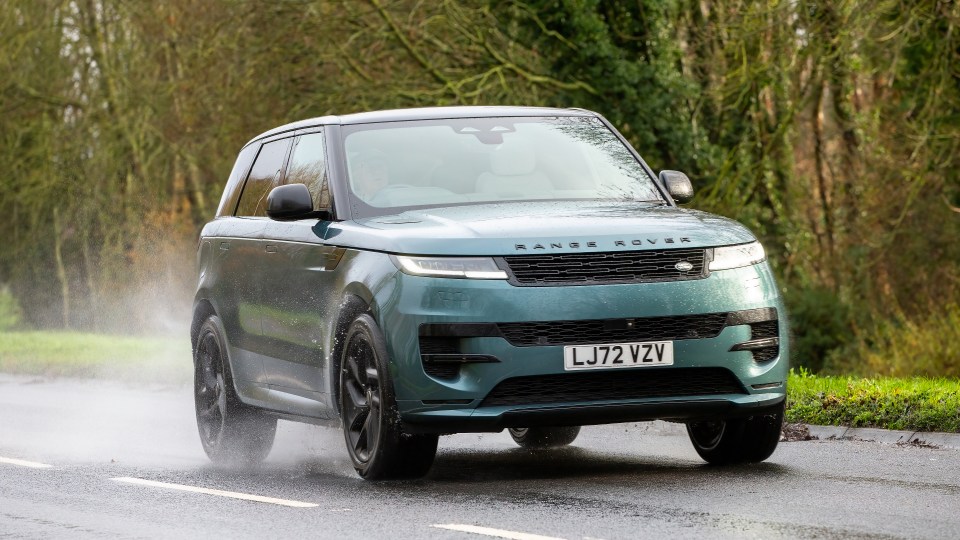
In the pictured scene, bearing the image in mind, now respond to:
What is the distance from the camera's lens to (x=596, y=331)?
27.3 ft

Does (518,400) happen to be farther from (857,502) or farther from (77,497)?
(77,497)

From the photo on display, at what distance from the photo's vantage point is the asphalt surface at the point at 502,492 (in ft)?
23.8

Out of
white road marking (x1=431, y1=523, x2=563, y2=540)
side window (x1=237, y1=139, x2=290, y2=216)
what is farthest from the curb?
white road marking (x1=431, y1=523, x2=563, y2=540)

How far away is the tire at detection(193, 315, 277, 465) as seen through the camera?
1105 cm

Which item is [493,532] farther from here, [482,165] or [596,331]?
[482,165]

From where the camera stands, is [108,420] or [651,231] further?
[108,420]

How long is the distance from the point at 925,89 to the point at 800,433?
14.6 m

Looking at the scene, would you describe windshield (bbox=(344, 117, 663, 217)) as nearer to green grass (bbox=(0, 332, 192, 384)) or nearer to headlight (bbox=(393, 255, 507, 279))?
headlight (bbox=(393, 255, 507, 279))

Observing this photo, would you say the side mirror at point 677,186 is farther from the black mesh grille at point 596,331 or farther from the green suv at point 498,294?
the black mesh grille at point 596,331

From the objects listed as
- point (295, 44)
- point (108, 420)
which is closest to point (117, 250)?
point (295, 44)

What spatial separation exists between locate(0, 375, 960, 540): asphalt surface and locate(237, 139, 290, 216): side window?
162 centimetres

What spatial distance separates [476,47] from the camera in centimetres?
2777

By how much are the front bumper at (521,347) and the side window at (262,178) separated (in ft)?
8.62

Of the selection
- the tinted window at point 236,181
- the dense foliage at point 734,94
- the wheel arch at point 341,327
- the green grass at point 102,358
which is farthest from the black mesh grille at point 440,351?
the dense foliage at point 734,94
